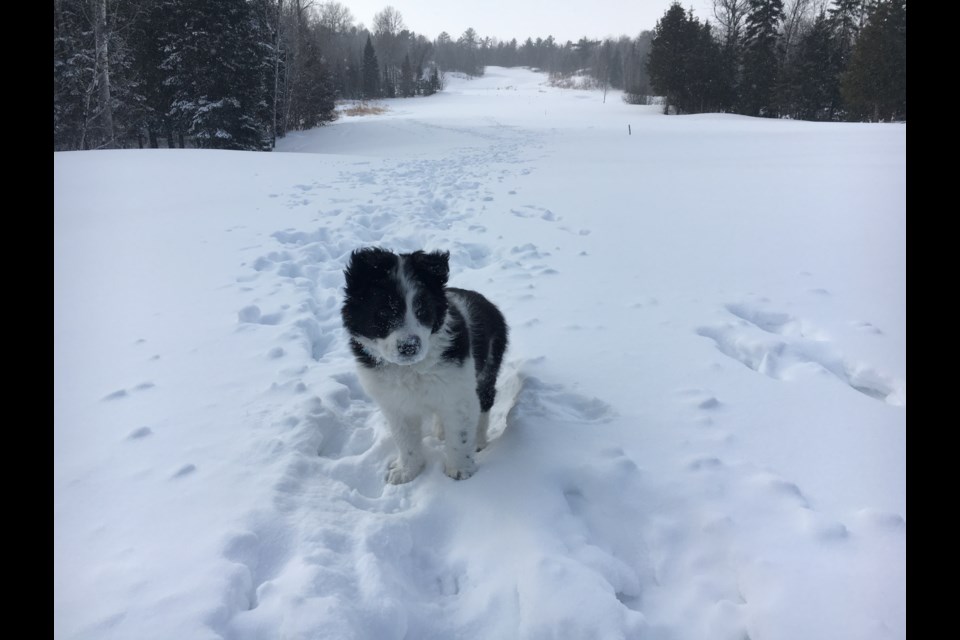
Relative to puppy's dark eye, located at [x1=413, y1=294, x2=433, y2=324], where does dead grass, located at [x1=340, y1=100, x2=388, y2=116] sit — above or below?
above

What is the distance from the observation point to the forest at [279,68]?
23250mm

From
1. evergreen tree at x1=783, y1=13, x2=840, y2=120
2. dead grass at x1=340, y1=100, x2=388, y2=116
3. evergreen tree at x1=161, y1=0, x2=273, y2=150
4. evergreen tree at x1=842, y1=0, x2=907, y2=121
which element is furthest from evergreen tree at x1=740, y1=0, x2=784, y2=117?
evergreen tree at x1=161, y1=0, x2=273, y2=150

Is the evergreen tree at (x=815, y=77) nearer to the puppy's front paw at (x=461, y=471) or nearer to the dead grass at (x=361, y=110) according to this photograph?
the dead grass at (x=361, y=110)

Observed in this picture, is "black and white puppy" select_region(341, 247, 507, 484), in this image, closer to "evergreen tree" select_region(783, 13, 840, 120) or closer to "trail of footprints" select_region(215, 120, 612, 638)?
"trail of footprints" select_region(215, 120, 612, 638)

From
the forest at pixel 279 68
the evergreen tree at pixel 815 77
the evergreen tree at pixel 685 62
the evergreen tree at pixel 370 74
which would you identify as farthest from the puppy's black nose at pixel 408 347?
the evergreen tree at pixel 370 74

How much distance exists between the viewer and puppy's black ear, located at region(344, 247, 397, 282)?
2947mm

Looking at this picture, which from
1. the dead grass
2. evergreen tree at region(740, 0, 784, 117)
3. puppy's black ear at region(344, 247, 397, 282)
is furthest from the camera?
the dead grass

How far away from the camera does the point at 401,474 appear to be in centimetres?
312

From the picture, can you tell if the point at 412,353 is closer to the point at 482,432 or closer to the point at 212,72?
the point at 482,432

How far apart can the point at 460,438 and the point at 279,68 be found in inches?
1476

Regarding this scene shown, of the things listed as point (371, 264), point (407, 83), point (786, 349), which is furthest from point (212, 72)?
point (407, 83)

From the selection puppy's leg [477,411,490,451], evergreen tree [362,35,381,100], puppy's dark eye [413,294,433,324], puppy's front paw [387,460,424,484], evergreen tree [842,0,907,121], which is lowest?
puppy's front paw [387,460,424,484]

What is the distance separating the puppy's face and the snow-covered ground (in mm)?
960
